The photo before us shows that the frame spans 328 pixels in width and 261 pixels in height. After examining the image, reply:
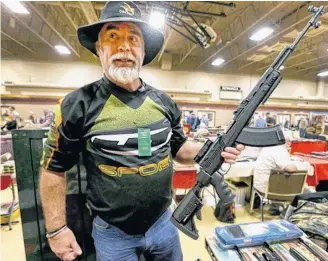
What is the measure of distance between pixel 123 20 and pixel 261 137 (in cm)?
99

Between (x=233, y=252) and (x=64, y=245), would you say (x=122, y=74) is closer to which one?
(x=64, y=245)

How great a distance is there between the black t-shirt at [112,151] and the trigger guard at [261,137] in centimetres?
48

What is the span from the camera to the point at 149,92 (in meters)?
1.17

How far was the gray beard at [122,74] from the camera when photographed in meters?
1.02

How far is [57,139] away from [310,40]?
9.70 meters

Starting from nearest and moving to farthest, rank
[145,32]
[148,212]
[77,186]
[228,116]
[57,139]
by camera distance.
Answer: [57,139] < [148,212] < [145,32] < [77,186] < [228,116]

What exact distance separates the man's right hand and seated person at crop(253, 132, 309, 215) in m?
2.65

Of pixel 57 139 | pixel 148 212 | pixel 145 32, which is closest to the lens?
pixel 57 139

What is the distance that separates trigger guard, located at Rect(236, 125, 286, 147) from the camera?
1.19 m

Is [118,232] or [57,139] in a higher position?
[57,139]

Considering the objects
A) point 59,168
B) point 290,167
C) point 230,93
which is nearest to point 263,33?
point 290,167

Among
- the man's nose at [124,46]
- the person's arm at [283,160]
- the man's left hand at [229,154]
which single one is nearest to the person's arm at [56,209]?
the man's nose at [124,46]

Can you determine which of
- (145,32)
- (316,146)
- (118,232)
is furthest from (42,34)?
(316,146)

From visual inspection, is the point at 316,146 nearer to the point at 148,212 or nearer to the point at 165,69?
the point at 148,212
